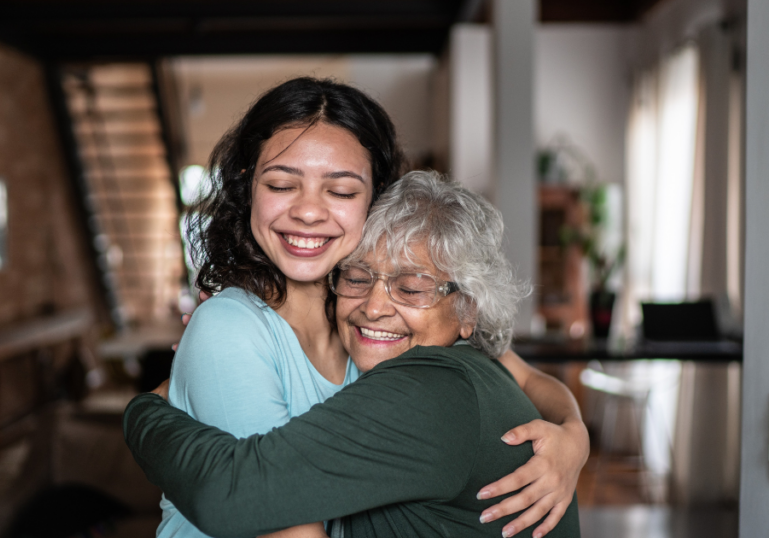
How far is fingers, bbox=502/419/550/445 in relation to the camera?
42.9 inches

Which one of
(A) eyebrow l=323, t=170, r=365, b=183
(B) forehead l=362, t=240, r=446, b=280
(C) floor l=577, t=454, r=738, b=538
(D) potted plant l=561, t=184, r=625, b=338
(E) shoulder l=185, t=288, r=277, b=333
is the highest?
(A) eyebrow l=323, t=170, r=365, b=183

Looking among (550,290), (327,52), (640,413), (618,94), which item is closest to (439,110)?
(327,52)

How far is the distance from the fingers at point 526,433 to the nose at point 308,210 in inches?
20.1

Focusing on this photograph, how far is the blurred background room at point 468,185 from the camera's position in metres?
3.47

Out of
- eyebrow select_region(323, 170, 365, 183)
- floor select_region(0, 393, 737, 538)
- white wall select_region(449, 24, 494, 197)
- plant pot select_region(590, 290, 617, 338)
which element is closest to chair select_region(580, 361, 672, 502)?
plant pot select_region(590, 290, 617, 338)

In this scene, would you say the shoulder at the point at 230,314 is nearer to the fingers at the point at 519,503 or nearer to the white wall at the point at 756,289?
the fingers at the point at 519,503

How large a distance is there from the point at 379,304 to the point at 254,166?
14.6 inches

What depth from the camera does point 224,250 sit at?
1.37m

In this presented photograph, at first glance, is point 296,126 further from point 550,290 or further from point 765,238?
point 550,290

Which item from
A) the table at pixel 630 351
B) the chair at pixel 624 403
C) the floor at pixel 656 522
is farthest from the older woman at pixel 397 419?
the chair at pixel 624 403

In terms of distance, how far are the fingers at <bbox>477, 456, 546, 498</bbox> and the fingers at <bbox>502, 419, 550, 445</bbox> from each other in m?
0.04

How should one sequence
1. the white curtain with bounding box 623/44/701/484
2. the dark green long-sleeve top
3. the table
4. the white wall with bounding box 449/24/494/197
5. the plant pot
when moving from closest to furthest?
the dark green long-sleeve top
the table
the plant pot
the white curtain with bounding box 623/44/701/484
the white wall with bounding box 449/24/494/197

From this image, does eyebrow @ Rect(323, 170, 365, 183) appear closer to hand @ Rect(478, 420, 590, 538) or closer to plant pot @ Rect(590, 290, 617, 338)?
hand @ Rect(478, 420, 590, 538)

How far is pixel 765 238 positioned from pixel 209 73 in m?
7.77
